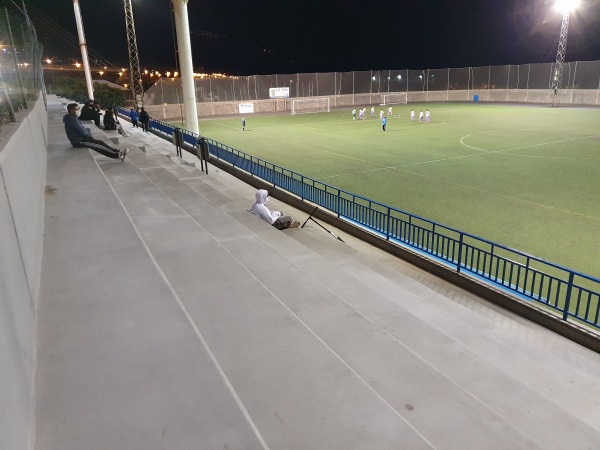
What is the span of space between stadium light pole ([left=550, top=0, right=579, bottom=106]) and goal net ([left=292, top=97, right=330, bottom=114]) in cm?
2689

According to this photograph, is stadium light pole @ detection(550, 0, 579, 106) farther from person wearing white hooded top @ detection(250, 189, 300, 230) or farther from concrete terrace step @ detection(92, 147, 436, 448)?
concrete terrace step @ detection(92, 147, 436, 448)

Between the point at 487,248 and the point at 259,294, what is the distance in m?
7.53

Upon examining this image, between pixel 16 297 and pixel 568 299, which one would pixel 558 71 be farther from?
pixel 16 297

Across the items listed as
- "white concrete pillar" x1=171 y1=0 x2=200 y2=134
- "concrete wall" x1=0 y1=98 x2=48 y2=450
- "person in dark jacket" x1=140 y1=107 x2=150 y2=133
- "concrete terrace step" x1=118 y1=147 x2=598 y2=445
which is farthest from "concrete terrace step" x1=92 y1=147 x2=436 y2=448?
"person in dark jacket" x1=140 y1=107 x2=150 y2=133

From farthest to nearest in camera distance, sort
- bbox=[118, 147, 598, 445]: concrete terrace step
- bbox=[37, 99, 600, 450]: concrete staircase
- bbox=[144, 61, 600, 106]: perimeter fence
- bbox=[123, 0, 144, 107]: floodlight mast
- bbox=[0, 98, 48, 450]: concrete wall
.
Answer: bbox=[144, 61, 600, 106]: perimeter fence < bbox=[123, 0, 144, 107]: floodlight mast < bbox=[118, 147, 598, 445]: concrete terrace step < bbox=[37, 99, 600, 450]: concrete staircase < bbox=[0, 98, 48, 450]: concrete wall

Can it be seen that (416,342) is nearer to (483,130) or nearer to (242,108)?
(483,130)

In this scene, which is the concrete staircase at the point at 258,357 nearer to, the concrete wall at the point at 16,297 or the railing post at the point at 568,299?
the concrete wall at the point at 16,297

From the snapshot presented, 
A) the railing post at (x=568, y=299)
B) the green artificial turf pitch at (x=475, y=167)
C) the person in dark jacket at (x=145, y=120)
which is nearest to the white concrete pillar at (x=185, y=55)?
the green artificial turf pitch at (x=475, y=167)

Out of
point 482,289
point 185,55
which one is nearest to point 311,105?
point 185,55

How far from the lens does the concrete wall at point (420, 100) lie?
52.0 meters

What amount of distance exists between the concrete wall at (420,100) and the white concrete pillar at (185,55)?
24.1 meters

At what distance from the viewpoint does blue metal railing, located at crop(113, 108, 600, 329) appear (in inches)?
313

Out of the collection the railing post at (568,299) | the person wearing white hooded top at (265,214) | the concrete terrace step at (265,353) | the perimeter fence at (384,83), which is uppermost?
the perimeter fence at (384,83)

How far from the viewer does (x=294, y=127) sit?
39531 mm
